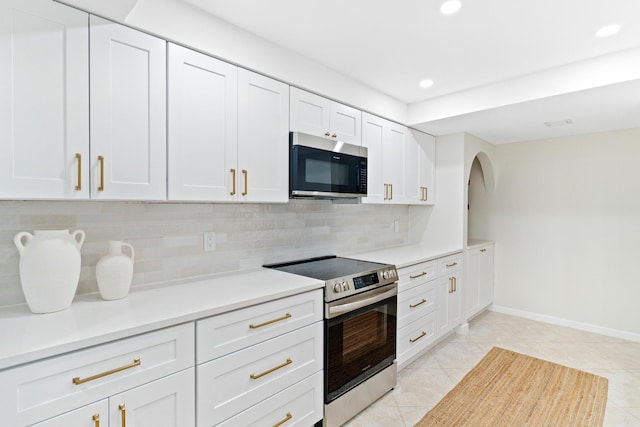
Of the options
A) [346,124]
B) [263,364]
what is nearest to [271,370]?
[263,364]

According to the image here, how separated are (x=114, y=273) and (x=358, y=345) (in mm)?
1511

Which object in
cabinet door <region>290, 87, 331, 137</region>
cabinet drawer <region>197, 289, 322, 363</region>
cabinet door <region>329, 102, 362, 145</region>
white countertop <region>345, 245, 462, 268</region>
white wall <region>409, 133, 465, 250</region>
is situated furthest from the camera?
white wall <region>409, 133, 465, 250</region>

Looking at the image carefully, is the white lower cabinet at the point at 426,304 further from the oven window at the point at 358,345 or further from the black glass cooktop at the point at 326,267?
the black glass cooktop at the point at 326,267

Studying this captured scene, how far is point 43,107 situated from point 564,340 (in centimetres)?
460

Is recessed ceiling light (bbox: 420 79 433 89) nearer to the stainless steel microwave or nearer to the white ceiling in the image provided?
the white ceiling

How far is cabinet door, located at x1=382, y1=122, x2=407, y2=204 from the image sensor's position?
3.12 meters

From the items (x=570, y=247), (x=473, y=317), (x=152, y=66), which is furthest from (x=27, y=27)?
(x=570, y=247)

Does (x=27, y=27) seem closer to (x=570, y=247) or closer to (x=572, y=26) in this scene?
(x=572, y=26)

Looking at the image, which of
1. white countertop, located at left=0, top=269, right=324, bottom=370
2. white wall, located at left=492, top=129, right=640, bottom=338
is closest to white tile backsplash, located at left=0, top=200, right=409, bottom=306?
white countertop, located at left=0, top=269, right=324, bottom=370

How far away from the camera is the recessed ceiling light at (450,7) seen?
67.0 inches

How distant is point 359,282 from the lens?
2207mm

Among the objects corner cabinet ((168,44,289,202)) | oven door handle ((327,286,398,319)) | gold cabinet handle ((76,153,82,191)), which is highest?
corner cabinet ((168,44,289,202))

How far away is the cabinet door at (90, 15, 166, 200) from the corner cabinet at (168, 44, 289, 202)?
2.5 inches

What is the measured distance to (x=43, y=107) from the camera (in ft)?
4.36
